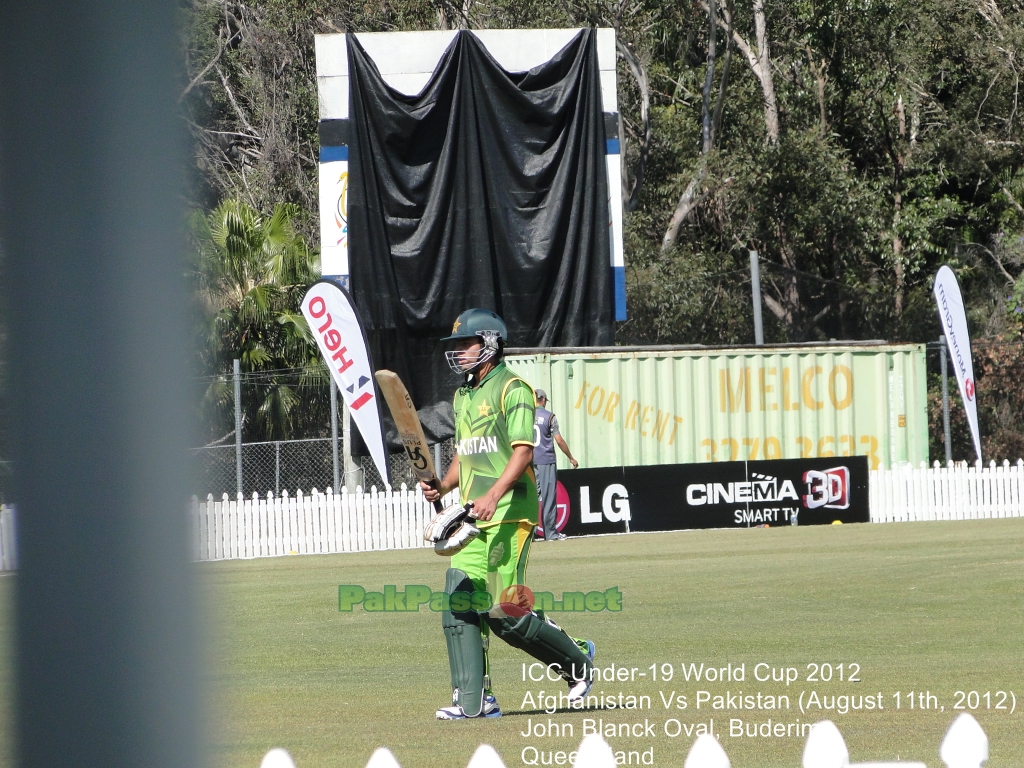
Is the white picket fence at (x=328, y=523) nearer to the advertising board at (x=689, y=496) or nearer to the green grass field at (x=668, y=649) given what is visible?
the advertising board at (x=689, y=496)

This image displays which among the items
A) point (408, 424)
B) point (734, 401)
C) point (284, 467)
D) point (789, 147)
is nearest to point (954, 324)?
point (734, 401)

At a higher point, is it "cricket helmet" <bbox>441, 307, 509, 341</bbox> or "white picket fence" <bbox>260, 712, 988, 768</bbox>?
"cricket helmet" <bbox>441, 307, 509, 341</bbox>

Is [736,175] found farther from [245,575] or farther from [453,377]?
[245,575]

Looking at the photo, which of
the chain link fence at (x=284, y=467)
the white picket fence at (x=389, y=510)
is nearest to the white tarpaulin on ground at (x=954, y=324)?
the white picket fence at (x=389, y=510)

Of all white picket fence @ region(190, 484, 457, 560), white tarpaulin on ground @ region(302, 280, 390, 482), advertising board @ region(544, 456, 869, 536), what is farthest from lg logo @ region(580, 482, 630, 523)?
white tarpaulin on ground @ region(302, 280, 390, 482)

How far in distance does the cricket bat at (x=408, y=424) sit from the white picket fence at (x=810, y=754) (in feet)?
10.5

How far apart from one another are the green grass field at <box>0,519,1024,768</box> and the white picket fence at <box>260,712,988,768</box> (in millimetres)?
413

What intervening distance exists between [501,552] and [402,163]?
20.9 meters

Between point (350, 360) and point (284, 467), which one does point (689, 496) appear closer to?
point (350, 360)

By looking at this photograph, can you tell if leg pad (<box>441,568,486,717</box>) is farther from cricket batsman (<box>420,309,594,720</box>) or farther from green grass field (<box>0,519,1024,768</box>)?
green grass field (<box>0,519,1024,768</box>)

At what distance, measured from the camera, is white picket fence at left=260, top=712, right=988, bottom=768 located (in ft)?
12.1

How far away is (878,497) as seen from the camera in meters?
23.7

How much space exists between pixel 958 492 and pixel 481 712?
19286 mm

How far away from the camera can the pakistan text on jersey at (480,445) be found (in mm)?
6727
